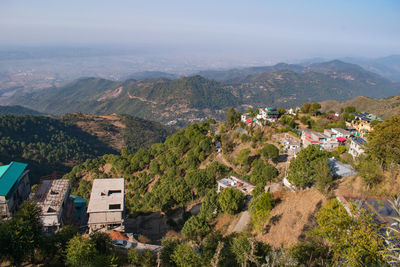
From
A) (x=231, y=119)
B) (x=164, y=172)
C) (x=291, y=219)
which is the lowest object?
(x=164, y=172)

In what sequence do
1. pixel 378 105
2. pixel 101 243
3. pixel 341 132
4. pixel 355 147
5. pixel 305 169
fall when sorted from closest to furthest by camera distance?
pixel 101 243
pixel 305 169
pixel 355 147
pixel 341 132
pixel 378 105

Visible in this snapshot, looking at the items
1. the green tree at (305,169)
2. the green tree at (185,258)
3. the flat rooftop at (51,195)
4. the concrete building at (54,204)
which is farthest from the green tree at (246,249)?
the flat rooftop at (51,195)

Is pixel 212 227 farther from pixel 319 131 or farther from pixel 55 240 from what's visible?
pixel 319 131

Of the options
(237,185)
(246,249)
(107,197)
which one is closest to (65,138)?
(107,197)

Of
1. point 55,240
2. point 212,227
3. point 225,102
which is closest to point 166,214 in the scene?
point 212,227

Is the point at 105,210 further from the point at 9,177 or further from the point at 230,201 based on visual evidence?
the point at 230,201

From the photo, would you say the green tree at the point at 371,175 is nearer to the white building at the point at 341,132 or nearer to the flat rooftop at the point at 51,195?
the white building at the point at 341,132

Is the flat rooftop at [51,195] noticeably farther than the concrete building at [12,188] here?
Yes
